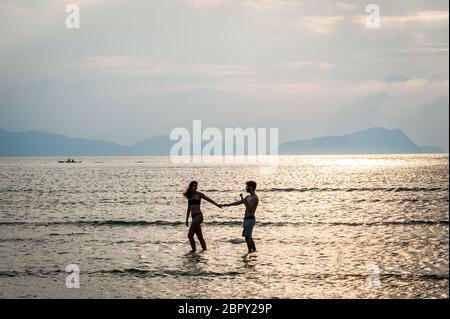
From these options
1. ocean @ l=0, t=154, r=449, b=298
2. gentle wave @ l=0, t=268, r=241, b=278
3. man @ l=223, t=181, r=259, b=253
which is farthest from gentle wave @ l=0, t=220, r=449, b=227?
gentle wave @ l=0, t=268, r=241, b=278

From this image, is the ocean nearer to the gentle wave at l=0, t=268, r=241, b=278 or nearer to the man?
the gentle wave at l=0, t=268, r=241, b=278

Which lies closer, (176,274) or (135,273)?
(176,274)

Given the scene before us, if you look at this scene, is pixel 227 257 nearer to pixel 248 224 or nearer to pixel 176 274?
pixel 248 224

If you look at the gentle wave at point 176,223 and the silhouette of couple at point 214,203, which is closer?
the silhouette of couple at point 214,203

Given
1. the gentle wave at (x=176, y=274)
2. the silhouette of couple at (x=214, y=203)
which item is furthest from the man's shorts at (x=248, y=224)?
the gentle wave at (x=176, y=274)

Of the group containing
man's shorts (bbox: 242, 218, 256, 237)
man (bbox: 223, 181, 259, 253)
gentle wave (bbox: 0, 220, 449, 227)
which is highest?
man (bbox: 223, 181, 259, 253)

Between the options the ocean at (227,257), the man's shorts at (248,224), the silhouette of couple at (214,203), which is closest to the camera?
the ocean at (227,257)

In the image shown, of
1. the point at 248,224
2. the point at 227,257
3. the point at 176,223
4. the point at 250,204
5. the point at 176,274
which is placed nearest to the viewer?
the point at 176,274

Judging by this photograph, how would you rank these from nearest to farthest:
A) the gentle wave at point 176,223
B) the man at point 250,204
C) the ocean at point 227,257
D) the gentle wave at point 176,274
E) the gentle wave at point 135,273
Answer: the ocean at point 227,257, the gentle wave at point 176,274, the gentle wave at point 135,273, the man at point 250,204, the gentle wave at point 176,223

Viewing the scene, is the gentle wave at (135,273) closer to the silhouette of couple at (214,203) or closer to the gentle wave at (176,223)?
the silhouette of couple at (214,203)

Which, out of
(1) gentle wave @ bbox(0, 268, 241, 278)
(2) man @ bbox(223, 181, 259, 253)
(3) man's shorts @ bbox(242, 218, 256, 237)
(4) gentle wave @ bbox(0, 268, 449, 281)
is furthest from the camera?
(3) man's shorts @ bbox(242, 218, 256, 237)

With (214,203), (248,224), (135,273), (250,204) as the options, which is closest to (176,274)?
(135,273)

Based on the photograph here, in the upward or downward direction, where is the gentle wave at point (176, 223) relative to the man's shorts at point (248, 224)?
downward
